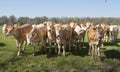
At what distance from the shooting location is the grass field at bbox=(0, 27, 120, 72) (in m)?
18.0

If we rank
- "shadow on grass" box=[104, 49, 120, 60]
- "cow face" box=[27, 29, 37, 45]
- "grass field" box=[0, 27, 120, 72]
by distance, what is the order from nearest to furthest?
"grass field" box=[0, 27, 120, 72], "cow face" box=[27, 29, 37, 45], "shadow on grass" box=[104, 49, 120, 60]

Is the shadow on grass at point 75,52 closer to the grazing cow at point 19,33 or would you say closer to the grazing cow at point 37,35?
the grazing cow at point 37,35

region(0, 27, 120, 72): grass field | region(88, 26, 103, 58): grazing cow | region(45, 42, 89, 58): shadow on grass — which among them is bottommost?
region(0, 27, 120, 72): grass field

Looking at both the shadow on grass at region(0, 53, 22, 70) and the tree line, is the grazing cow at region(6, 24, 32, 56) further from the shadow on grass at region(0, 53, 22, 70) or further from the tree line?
the tree line

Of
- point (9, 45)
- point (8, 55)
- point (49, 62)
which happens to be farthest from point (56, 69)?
point (9, 45)

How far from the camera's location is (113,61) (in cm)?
2039

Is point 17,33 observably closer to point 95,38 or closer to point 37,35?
point 37,35

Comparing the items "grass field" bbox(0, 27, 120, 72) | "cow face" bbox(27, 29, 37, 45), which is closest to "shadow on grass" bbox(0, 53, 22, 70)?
"grass field" bbox(0, 27, 120, 72)

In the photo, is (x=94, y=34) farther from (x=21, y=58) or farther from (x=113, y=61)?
(x=21, y=58)

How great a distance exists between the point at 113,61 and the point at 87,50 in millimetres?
3359

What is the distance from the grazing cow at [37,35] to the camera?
21000mm

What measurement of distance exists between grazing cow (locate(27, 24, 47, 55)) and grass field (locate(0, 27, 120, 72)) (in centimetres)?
88

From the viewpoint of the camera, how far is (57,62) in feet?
63.2

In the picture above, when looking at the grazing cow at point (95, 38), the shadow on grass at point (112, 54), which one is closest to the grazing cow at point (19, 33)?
the grazing cow at point (95, 38)
